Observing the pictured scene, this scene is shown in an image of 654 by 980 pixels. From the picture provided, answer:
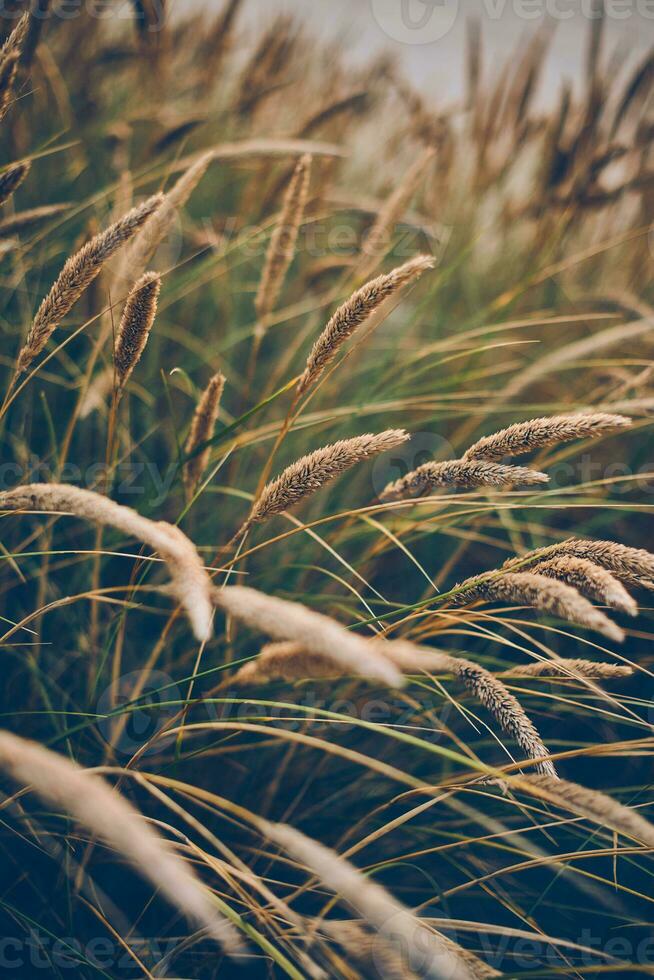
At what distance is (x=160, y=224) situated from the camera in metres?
0.84

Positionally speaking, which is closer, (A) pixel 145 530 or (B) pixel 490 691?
(A) pixel 145 530

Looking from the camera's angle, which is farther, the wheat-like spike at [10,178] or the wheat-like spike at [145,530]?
the wheat-like spike at [10,178]

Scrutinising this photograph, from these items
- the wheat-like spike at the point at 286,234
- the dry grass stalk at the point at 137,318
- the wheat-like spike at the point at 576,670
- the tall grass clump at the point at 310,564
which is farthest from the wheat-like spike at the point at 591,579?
the wheat-like spike at the point at 286,234

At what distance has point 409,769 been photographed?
113 centimetres

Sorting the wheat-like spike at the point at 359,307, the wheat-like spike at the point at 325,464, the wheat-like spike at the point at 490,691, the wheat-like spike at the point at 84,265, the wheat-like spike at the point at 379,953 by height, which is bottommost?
the wheat-like spike at the point at 379,953

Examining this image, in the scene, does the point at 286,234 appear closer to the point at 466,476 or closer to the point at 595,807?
the point at 466,476

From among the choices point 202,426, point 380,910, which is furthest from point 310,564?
point 380,910

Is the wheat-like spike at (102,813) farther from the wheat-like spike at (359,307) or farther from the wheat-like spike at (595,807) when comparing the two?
the wheat-like spike at (359,307)

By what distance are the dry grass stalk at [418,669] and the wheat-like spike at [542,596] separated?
0.08 m

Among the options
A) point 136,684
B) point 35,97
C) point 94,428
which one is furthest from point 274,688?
point 35,97

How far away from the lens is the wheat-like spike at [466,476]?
0.63m

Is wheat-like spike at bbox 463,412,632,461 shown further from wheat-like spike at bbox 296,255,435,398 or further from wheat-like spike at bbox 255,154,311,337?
wheat-like spike at bbox 255,154,311,337

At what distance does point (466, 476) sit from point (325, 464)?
16 centimetres

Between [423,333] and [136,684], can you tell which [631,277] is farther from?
[136,684]
